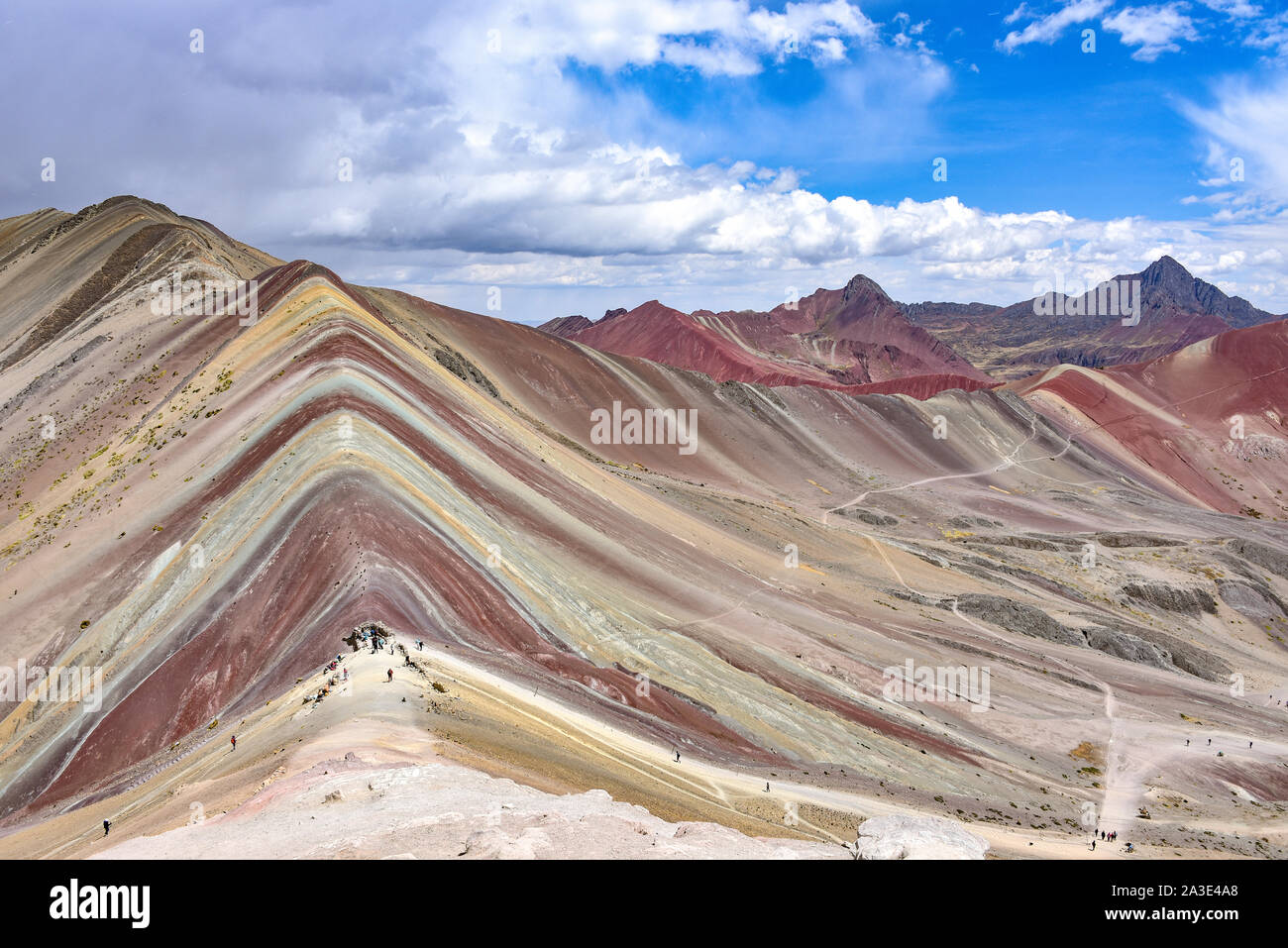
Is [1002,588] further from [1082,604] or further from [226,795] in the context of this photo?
[226,795]

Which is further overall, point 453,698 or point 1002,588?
point 1002,588

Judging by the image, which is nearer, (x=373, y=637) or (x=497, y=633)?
(x=373, y=637)

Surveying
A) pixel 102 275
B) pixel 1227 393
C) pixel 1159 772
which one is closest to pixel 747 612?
pixel 1159 772

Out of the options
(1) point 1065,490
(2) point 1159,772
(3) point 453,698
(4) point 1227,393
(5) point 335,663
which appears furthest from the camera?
(4) point 1227,393

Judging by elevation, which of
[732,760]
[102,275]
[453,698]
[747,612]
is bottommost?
[732,760]

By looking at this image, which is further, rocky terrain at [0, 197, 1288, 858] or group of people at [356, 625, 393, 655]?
group of people at [356, 625, 393, 655]

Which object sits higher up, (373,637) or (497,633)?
(497,633)

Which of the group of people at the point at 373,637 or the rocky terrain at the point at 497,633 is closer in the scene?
the rocky terrain at the point at 497,633

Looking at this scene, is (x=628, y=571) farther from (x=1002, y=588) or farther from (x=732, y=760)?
(x=1002, y=588)

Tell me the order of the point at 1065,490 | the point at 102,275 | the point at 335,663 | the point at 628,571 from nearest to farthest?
1. the point at 335,663
2. the point at 628,571
3. the point at 102,275
4. the point at 1065,490
